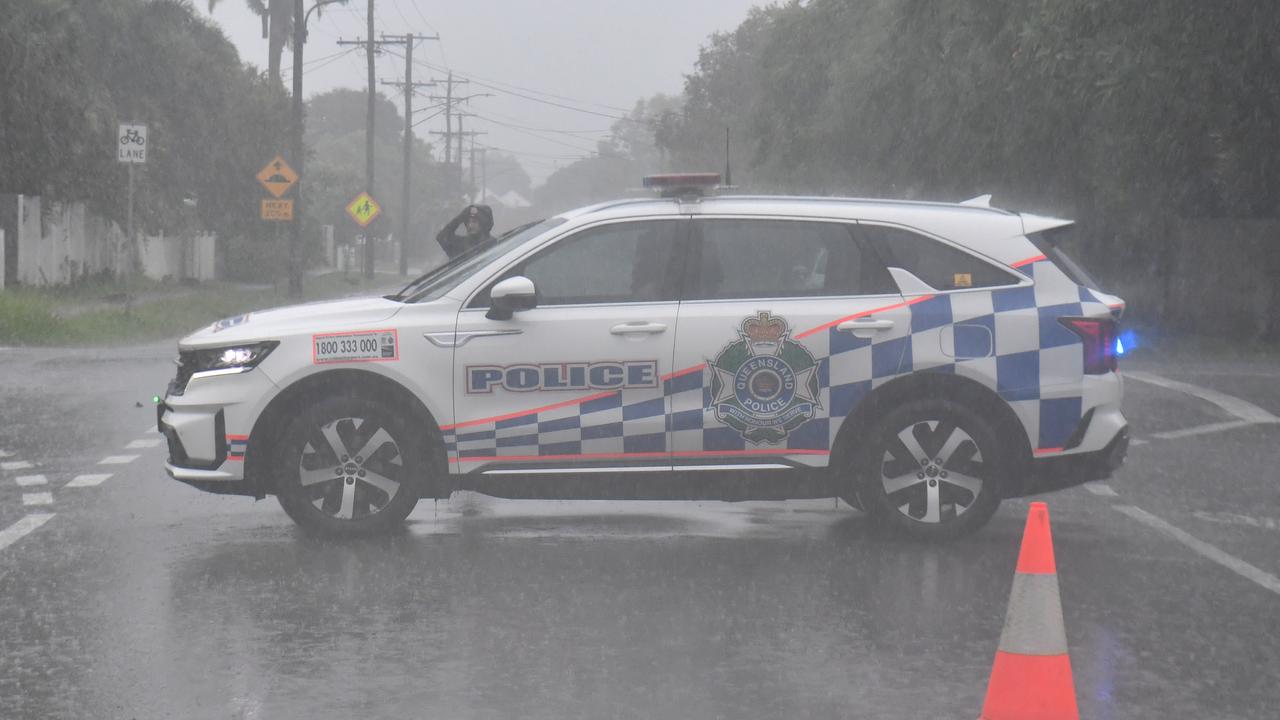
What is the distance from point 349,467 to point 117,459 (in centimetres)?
→ 380

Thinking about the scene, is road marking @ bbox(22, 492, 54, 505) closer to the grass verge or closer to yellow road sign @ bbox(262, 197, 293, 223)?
the grass verge

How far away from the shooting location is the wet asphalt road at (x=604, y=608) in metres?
6.00

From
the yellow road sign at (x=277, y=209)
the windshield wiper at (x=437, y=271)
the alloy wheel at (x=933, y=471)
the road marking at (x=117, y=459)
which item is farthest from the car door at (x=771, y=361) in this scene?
the yellow road sign at (x=277, y=209)

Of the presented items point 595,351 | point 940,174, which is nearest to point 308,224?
point 940,174

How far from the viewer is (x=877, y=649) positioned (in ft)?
21.9

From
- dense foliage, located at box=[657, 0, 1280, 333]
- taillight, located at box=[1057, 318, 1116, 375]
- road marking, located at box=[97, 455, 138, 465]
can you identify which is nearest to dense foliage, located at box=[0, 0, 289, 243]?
dense foliage, located at box=[657, 0, 1280, 333]

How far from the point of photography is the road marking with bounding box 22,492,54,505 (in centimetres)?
1017

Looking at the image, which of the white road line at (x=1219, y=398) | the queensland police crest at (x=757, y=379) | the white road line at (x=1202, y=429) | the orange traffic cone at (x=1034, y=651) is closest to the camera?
the orange traffic cone at (x=1034, y=651)


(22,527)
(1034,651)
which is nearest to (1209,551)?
(1034,651)

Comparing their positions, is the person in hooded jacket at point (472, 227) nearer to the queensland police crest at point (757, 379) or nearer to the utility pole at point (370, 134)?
the queensland police crest at point (757, 379)

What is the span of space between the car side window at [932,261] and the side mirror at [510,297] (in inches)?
66.4

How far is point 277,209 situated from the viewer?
4044 cm

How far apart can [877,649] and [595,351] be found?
2640 millimetres

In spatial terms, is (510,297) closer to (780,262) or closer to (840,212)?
(780,262)
